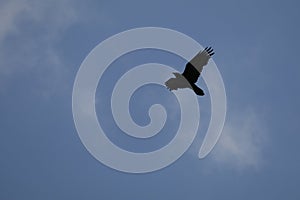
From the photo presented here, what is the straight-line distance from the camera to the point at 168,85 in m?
3.02

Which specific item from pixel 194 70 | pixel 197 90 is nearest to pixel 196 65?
pixel 194 70

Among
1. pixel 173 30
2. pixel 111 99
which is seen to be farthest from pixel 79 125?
pixel 173 30

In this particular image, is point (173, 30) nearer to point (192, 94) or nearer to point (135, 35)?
point (135, 35)

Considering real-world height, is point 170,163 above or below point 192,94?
below

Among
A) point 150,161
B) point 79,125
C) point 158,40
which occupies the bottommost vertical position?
point 150,161

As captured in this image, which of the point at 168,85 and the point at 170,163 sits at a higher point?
the point at 168,85

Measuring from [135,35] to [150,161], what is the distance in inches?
37.2

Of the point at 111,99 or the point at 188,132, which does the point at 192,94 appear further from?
the point at 111,99

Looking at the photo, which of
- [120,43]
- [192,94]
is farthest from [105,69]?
[192,94]

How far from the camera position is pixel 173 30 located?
3.07 meters

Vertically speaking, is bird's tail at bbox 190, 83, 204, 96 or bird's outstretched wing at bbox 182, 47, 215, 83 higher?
bird's outstretched wing at bbox 182, 47, 215, 83

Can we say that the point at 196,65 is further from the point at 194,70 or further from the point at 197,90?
the point at 197,90

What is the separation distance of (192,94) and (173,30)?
507 millimetres

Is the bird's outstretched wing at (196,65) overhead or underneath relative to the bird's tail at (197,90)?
overhead
